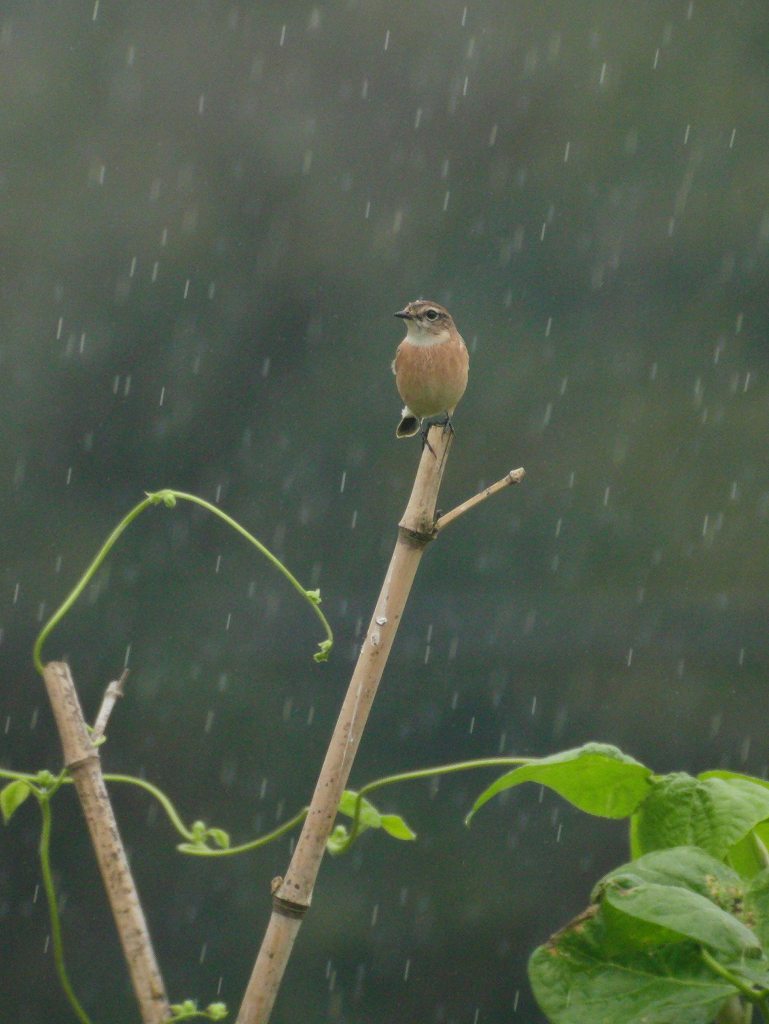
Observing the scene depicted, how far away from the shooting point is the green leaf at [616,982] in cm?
35

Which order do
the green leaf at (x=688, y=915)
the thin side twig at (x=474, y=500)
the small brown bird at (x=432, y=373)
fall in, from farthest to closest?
the small brown bird at (x=432, y=373)
the thin side twig at (x=474, y=500)
the green leaf at (x=688, y=915)

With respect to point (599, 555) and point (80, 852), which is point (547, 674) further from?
point (80, 852)

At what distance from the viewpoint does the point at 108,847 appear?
0.37 meters

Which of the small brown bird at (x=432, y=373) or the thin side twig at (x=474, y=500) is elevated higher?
the small brown bird at (x=432, y=373)

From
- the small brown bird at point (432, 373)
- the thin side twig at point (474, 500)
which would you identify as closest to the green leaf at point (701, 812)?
the thin side twig at point (474, 500)

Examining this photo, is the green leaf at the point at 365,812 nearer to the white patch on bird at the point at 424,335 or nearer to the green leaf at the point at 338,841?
the green leaf at the point at 338,841

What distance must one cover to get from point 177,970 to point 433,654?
2.39 ft

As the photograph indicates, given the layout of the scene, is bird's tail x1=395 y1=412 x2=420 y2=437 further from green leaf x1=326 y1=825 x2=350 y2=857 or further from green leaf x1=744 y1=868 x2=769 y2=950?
green leaf x1=744 y1=868 x2=769 y2=950

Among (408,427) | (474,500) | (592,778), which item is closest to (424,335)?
(408,427)

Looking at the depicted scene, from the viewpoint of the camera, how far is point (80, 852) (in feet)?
7.30

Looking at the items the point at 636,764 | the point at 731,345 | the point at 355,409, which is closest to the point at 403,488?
the point at 355,409

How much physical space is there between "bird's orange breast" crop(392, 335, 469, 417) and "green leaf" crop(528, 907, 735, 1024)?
302mm

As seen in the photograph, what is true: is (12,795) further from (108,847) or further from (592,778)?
(592,778)

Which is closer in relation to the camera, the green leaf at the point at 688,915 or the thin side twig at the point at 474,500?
the green leaf at the point at 688,915
